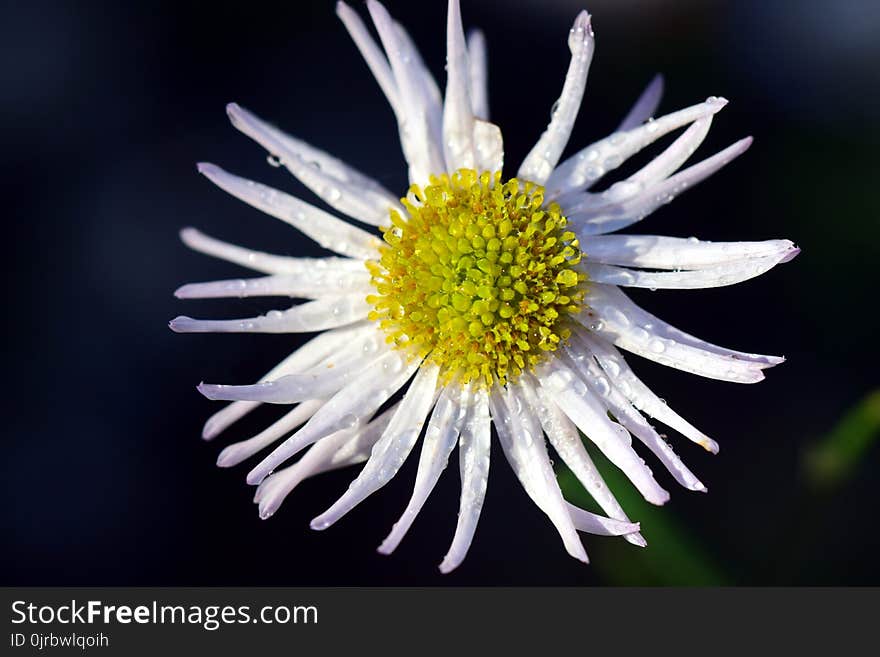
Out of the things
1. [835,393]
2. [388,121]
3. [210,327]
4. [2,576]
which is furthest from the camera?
[388,121]

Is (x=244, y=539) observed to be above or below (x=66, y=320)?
below

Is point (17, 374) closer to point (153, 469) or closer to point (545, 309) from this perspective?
point (153, 469)

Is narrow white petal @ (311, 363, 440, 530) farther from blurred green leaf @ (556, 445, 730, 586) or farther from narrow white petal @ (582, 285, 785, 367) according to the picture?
blurred green leaf @ (556, 445, 730, 586)

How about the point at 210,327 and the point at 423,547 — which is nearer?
the point at 210,327

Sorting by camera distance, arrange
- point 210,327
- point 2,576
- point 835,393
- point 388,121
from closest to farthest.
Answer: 1. point 210,327
2. point 2,576
3. point 835,393
4. point 388,121

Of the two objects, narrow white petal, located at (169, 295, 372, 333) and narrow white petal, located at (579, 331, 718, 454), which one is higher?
narrow white petal, located at (169, 295, 372, 333)

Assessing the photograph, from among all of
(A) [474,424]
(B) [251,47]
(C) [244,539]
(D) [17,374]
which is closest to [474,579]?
(C) [244,539]

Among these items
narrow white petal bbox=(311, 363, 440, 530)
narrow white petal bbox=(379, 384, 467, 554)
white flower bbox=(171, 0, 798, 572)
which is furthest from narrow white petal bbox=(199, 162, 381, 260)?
narrow white petal bbox=(379, 384, 467, 554)
